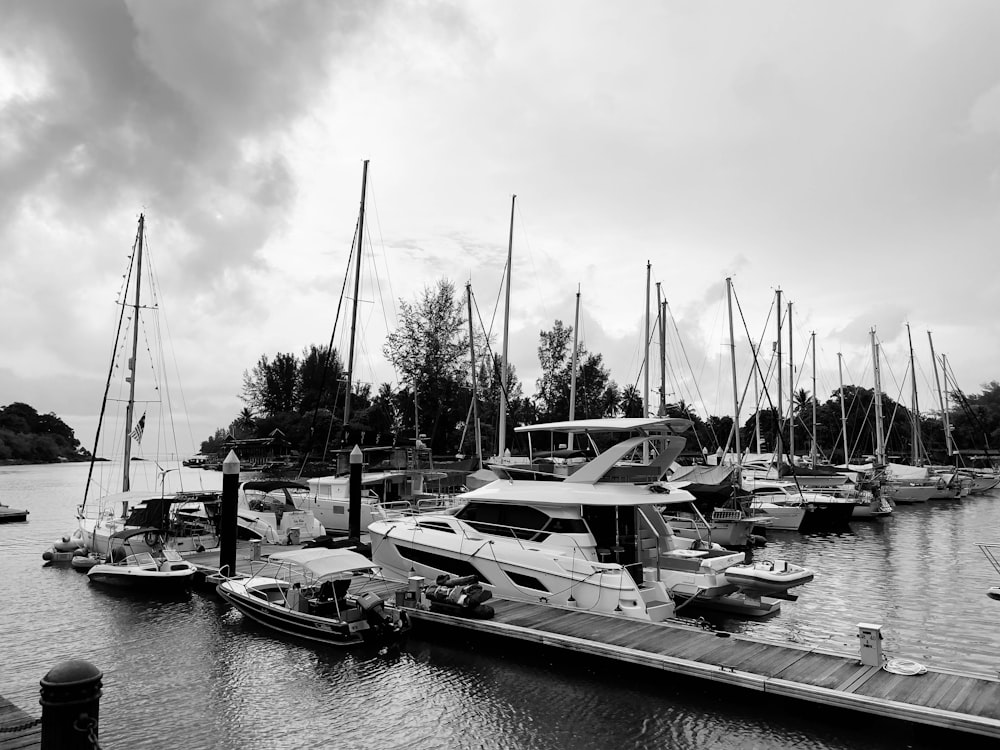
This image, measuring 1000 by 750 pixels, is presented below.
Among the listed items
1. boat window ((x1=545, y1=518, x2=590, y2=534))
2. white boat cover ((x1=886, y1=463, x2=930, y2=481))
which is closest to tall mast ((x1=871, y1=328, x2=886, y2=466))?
white boat cover ((x1=886, y1=463, x2=930, y2=481))

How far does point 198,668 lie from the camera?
43.3ft

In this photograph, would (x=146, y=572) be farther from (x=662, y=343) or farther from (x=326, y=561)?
(x=662, y=343)

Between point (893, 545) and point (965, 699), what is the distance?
874 inches

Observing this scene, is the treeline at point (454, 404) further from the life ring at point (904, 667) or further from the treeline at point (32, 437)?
the treeline at point (32, 437)

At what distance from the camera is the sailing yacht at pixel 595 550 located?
1447cm

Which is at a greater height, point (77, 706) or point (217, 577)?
point (77, 706)

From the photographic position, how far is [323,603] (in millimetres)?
14750

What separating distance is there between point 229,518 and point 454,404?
41.3 meters

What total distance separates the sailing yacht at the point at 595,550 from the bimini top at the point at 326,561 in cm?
238

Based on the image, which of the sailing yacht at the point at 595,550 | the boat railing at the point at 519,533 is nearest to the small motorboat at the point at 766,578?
the sailing yacht at the point at 595,550

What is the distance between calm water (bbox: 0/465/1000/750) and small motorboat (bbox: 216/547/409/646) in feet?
1.28

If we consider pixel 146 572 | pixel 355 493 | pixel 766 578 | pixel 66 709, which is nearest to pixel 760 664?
pixel 766 578

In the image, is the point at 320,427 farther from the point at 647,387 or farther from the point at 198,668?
the point at 198,668

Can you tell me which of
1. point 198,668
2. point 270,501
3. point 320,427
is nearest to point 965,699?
point 198,668
